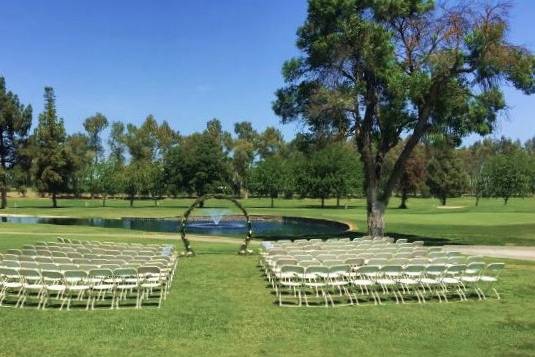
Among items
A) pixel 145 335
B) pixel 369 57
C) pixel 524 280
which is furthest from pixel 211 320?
pixel 369 57

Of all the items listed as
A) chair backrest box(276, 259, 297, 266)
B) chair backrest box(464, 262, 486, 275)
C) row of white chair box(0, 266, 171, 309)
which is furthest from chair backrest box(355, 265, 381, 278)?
row of white chair box(0, 266, 171, 309)

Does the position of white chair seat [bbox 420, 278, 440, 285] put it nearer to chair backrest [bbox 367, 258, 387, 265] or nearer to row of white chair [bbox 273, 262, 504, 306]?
row of white chair [bbox 273, 262, 504, 306]

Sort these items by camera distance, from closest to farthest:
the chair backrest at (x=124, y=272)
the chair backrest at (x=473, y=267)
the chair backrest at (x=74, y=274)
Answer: the chair backrest at (x=74, y=274), the chair backrest at (x=124, y=272), the chair backrest at (x=473, y=267)

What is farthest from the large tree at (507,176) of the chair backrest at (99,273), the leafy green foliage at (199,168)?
the chair backrest at (99,273)

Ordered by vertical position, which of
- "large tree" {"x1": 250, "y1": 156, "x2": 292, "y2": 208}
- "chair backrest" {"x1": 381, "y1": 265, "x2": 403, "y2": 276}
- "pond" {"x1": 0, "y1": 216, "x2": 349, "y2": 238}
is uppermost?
"large tree" {"x1": 250, "y1": 156, "x2": 292, "y2": 208}

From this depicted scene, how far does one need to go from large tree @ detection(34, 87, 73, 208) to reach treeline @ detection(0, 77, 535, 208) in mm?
115

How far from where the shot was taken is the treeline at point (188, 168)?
219ft

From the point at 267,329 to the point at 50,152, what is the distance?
6503 centimetres

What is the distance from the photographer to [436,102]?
26.6 meters

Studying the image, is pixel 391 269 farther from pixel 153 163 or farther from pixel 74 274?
pixel 153 163

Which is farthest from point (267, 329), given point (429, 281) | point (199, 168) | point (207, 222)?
point (199, 168)

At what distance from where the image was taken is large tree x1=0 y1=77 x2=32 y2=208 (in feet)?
208

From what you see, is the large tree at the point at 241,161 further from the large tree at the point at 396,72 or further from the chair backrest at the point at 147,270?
the chair backrest at the point at 147,270

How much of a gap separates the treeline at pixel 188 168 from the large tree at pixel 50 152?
0.11 meters
